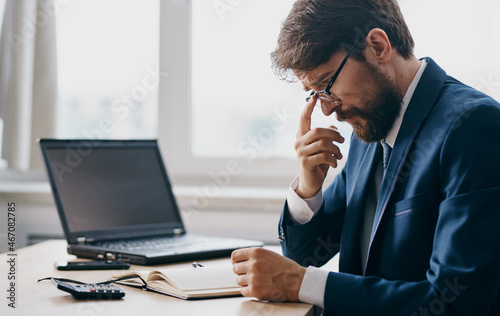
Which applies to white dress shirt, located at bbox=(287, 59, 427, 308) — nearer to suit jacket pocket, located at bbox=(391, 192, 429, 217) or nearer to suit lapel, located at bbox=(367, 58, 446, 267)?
suit lapel, located at bbox=(367, 58, 446, 267)

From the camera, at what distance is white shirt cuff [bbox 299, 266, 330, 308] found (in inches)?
42.6

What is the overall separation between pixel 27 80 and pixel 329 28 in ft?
5.82

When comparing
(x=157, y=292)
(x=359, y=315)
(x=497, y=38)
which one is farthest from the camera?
(x=497, y=38)

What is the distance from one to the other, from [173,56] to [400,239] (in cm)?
170

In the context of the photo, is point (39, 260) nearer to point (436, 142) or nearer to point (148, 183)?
point (148, 183)

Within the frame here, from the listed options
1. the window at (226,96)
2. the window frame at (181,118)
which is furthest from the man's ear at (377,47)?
the window frame at (181,118)

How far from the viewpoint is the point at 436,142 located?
3.73 ft

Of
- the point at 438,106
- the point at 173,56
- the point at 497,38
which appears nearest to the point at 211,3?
the point at 173,56

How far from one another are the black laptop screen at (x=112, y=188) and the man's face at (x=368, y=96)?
2.10 ft

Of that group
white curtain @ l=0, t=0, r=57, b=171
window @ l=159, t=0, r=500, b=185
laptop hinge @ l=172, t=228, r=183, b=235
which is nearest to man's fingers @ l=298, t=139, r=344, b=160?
laptop hinge @ l=172, t=228, r=183, b=235

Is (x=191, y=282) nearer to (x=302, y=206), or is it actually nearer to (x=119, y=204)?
(x=302, y=206)

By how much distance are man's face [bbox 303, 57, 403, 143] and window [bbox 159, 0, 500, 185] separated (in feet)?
3.51

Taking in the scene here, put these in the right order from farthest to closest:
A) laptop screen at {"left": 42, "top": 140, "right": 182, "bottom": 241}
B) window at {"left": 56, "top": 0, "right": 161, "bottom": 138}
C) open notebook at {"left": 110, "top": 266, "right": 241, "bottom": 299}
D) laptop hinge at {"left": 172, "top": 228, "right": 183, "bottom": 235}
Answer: window at {"left": 56, "top": 0, "right": 161, "bottom": 138}, laptop hinge at {"left": 172, "top": 228, "right": 183, "bottom": 235}, laptop screen at {"left": 42, "top": 140, "right": 182, "bottom": 241}, open notebook at {"left": 110, "top": 266, "right": 241, "bottom": 299}

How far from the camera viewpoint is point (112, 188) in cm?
168
